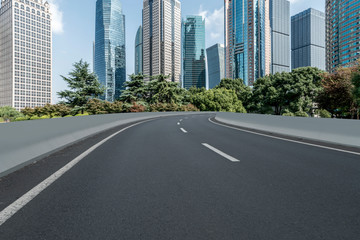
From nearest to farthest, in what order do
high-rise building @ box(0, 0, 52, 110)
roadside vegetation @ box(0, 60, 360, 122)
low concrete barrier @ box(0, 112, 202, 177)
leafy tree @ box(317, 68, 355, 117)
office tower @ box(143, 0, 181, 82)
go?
low concrete barrier @ box(0, 112, 202, 177), leafy tree @ box(317, 68, 355, 117), roadside vegetation @ box(0, 60, 360, 122), high-rise building @ box(0, 0, 52, 110), office tower @ box(143, 0, 181, 82)

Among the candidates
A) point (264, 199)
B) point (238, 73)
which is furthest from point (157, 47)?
point (264, 199)

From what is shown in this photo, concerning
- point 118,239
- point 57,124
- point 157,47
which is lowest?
point 118,239

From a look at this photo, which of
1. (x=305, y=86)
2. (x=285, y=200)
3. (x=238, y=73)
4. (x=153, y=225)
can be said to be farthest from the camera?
(x=238, y=73)

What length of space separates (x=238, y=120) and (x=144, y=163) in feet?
42.8

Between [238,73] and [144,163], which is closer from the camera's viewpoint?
[144,163]

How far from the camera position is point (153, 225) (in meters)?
2.22

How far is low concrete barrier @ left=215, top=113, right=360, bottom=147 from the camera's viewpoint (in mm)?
7039

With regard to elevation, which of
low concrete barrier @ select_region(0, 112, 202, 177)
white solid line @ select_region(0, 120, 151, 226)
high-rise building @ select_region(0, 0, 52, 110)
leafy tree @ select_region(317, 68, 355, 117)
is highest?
high-rise building @ select_region(0, 0, 52, 110)

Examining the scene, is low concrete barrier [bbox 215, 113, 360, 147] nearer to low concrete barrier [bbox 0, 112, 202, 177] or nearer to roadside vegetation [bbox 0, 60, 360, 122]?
low concrete barrier [bbox 0, 112, 202, 177]

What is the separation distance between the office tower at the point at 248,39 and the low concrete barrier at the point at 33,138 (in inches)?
6761

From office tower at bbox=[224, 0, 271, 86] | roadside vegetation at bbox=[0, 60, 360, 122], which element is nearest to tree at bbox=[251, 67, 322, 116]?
roadside vegetation at bbox=[0, 60, 360, 122]

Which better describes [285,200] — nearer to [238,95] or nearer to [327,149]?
[327,149]

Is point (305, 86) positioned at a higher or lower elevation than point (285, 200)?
higher

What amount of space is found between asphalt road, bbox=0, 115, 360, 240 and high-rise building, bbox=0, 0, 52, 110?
182 metres
